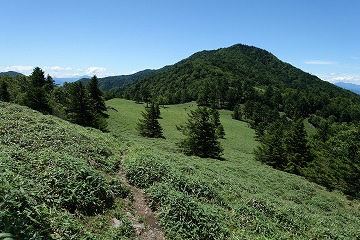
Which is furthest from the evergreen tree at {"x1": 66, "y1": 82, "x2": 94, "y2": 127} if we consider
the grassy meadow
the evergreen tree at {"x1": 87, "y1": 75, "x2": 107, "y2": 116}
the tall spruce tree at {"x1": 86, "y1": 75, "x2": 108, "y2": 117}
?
the grassy meadow

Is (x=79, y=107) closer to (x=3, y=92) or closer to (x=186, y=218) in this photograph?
(x=3, y=92)

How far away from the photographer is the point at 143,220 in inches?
379

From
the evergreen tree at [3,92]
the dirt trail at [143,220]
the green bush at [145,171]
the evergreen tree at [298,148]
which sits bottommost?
the evergreen tree at [298,148]

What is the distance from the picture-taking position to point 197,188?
42.7ft

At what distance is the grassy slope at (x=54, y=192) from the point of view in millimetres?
5570

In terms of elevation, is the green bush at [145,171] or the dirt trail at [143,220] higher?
the green bush at [145,171]

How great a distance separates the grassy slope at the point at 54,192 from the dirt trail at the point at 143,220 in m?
0.43

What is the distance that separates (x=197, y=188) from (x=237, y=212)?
2281 millimetres

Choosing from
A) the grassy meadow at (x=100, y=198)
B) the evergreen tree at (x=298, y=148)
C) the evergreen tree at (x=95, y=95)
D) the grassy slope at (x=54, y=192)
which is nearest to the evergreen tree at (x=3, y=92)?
the evergreen tree at (x=95, y=95)

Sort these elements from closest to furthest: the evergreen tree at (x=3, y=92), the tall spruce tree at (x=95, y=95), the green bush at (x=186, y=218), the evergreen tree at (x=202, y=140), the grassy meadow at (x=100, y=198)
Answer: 1. the grassy meadow at (x=100, y=198)
2. the green bush at (x=186, y=218)
3. the evergreen tree at (x=202, y=140)
4. the evergreen tree at (x=3, y=92)
5. the tall spruce tree at (x=95, y=95)

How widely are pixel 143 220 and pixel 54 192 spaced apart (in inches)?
130

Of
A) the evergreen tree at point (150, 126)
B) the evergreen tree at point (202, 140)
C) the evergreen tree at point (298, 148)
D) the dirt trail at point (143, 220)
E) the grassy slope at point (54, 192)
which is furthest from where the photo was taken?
the evergreen tree at point (150, 126)

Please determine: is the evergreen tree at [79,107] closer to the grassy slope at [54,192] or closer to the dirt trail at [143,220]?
the grassy slope at [54,192]

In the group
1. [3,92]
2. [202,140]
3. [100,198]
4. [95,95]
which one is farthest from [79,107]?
[100,198]
